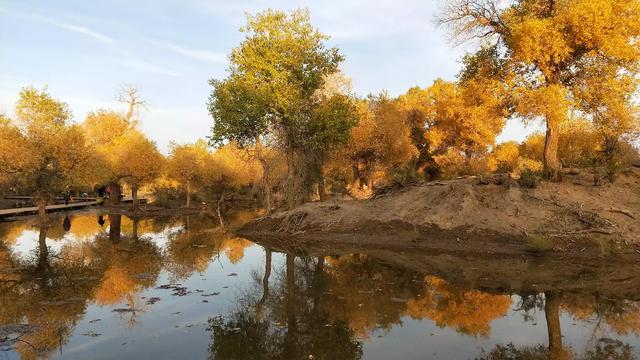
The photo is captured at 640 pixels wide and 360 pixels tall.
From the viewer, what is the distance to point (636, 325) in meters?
11.3

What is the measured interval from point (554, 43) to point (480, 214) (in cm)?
967

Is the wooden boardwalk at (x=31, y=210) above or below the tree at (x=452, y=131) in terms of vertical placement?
below

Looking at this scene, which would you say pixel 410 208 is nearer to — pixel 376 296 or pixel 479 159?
pixel 376 296

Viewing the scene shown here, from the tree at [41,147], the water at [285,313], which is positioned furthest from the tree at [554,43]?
the tree at [41,147]

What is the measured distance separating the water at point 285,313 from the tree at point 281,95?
11919 mm

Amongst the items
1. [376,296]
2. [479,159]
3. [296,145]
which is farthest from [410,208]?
[479,159]

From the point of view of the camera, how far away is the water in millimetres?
9719

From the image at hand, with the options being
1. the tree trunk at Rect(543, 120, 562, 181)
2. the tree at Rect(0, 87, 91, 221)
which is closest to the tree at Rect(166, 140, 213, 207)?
the tree at Rect(0, 87, 91, 221)

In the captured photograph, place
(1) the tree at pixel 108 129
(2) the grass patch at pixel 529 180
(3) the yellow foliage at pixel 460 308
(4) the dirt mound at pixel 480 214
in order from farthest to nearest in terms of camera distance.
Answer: (1) the tree at pixel 108 129 → (2) the grass patch at pixel 529 180 → (4) the dirt mound at pixel 480 214 → (3) the yellow foliage at pixel 460 308

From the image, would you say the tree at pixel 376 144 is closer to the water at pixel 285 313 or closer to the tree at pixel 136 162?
the water at pixel 285 313

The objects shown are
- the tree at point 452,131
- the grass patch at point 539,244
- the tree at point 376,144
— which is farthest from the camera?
the tree at point 452,131

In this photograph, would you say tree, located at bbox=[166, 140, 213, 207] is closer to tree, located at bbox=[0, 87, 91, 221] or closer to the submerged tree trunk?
the submerged tree trunk

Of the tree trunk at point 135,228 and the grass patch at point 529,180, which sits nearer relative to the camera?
the grass patch at point 529,180

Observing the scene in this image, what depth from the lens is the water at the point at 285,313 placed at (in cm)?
972
